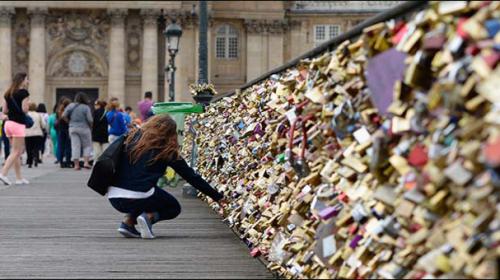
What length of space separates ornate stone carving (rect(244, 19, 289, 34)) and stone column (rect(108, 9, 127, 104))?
806 centimetres

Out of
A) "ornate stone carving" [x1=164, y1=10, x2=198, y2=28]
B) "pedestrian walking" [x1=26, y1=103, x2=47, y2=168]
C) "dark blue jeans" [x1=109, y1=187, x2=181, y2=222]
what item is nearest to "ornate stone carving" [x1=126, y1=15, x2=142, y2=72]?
"ornate stone carving" [x1=164, y1=10, x2=198, y2=28]

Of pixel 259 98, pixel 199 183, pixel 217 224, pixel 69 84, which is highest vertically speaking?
pixel 259 98

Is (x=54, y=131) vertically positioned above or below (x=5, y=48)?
below

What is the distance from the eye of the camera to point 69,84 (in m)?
69.2

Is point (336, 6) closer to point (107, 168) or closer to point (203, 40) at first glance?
point (203, 40)

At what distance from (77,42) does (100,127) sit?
39.6m

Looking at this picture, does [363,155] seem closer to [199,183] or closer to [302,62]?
[302,62]

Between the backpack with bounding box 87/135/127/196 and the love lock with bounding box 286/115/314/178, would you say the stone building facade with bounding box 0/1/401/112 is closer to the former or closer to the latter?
the backpack with bounding box 87/135/127/196

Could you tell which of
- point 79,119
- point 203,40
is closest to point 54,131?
point 79,119

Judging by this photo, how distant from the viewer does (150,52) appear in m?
69.4

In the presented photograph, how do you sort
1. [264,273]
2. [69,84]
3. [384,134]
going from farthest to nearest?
[69,84]
[264,273]
[384,134]

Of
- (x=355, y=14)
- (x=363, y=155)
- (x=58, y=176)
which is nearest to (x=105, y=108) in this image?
(x=58, y=176)

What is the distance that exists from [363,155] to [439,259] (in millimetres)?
1418

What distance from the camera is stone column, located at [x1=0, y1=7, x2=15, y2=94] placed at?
6912cm
